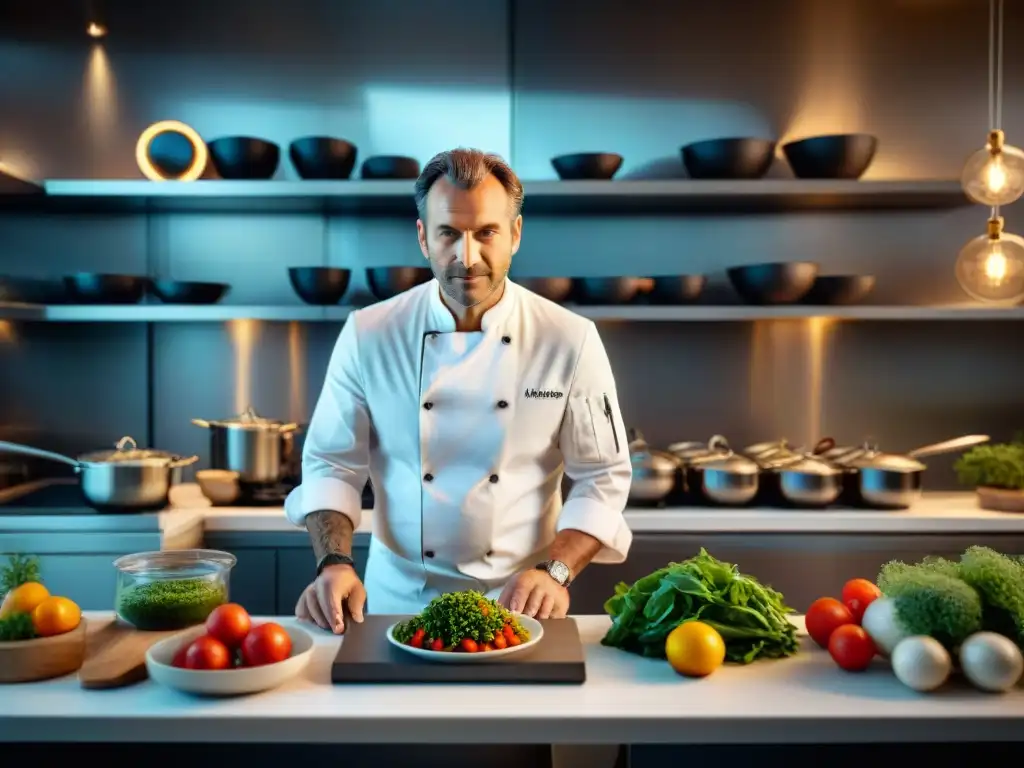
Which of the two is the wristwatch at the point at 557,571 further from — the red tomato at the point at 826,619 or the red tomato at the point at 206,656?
the red tomato at the point at 206,656

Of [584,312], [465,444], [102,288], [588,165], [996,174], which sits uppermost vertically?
A: [588,165]

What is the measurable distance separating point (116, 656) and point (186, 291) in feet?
6.99

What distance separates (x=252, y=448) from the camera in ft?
11.5

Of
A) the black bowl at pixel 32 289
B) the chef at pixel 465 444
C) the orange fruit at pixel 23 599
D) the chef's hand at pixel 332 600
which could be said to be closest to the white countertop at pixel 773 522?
the chef at pixel 465 444

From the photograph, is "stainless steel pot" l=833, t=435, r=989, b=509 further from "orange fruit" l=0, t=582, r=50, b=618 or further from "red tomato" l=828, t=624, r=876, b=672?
"orange fruit" l=0, t=582, r=50, b=618

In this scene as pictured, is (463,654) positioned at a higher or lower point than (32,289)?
lower

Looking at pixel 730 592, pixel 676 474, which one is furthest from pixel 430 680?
pixel 676 474

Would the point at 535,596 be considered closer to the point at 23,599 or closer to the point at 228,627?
the point at 228,627

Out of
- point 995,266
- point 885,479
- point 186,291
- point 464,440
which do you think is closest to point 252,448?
point 186,291

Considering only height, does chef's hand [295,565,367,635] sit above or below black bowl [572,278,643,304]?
Answer: below

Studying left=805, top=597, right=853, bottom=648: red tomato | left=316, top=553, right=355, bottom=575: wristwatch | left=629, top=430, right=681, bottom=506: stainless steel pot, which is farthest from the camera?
left=629, top=430, right=681, bottom=506: stainless steel pot

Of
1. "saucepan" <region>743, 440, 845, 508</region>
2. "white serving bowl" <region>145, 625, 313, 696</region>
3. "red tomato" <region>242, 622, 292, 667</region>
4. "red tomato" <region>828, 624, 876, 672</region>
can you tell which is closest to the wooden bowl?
"white serving bowl" <region>145, 625, 313, 696</region>

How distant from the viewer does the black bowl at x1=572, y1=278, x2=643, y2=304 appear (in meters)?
3.58

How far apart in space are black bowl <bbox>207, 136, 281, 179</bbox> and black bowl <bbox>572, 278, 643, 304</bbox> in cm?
118
